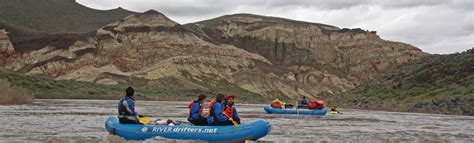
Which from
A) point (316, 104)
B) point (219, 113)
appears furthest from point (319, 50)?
point (219, 113)

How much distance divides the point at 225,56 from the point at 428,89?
7009 centimetres

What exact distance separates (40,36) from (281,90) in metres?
52.2

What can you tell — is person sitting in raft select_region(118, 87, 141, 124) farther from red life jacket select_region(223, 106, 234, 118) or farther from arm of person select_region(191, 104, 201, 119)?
red life jacket select_region(223, 106, 234, 118)

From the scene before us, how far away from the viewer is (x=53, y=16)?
531 feet

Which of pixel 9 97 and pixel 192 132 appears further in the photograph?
pixel 9 97

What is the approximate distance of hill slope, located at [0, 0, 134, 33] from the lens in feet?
502

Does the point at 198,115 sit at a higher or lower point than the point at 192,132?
higher

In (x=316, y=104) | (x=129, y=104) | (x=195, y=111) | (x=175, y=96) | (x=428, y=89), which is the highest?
(x=428, y=89)

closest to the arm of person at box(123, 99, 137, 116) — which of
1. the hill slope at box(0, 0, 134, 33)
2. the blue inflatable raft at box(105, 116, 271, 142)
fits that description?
the blue inflatable raft at box(105, 116, 271, 142)

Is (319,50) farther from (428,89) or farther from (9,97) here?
(9,97)

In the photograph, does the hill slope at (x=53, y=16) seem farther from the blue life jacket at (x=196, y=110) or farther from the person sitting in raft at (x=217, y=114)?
the person sitting in raft at (x=217, y=114)

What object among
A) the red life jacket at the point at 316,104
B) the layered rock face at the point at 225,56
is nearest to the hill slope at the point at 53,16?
the layered rock face at the point at 225,56

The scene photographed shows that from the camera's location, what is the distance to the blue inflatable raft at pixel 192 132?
18031 mm

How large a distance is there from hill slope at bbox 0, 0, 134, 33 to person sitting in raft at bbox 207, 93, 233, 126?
455 ft
